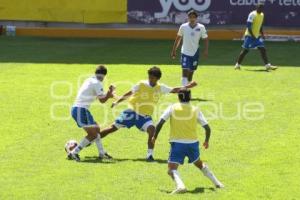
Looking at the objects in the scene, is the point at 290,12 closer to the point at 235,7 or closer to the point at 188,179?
the point at 235,7

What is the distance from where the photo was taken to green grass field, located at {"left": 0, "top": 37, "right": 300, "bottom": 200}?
13500 millimetres

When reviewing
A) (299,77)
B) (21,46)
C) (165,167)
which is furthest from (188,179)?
(21,46)

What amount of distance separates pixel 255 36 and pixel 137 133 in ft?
35.2

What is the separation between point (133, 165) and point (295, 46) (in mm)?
20256

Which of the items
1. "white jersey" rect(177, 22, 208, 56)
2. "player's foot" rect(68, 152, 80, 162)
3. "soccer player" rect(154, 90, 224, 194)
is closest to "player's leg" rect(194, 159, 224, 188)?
"soccer player" rect(154, 90, 224, 194)

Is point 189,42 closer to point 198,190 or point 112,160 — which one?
point 112,160

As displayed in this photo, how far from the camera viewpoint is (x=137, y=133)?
59.3ft

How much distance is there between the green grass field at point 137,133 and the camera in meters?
13.5

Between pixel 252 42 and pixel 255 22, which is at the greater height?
pixel 255 22

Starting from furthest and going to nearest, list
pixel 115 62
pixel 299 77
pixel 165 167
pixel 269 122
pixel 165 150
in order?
pixel 115 62 → pixel 299 77 → pixel 269 122 → pixel 165 150 → pixel 165 167

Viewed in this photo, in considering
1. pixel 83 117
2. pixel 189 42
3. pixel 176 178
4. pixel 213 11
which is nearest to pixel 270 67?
pixel 189 42

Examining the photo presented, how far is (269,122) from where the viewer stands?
1903 cm

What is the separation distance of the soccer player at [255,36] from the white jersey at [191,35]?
5563mm

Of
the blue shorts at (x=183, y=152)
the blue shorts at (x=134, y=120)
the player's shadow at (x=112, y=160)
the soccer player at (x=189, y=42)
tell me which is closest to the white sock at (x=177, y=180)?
the blue shorts at (x=183, y=152)
